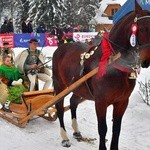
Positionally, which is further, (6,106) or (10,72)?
Result: (10,72)

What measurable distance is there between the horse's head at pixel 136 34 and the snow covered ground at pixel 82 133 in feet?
6.61

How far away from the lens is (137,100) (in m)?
8.51

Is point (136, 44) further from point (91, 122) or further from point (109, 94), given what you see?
point (91, 122)

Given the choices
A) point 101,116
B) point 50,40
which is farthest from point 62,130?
point 50,40

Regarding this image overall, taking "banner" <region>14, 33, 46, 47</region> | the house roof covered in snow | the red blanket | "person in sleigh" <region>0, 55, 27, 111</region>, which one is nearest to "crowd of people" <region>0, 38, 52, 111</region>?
"person in sleigh" <region>0, 55, 27, 111</region>

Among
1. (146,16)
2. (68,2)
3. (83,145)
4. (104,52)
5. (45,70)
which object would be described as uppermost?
(68,2)

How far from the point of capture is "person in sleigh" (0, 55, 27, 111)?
7100 mm

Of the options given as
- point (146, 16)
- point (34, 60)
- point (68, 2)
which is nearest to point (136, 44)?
point (146, 16)

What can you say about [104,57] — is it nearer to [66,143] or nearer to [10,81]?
[66,143]

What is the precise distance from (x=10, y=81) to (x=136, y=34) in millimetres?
3975

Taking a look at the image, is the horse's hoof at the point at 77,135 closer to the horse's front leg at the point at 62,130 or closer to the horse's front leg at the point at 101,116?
the horse's front leg at the point at 62,130

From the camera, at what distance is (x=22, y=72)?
24.7ft

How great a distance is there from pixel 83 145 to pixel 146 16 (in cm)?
269

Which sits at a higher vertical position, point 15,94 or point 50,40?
point 50,40
